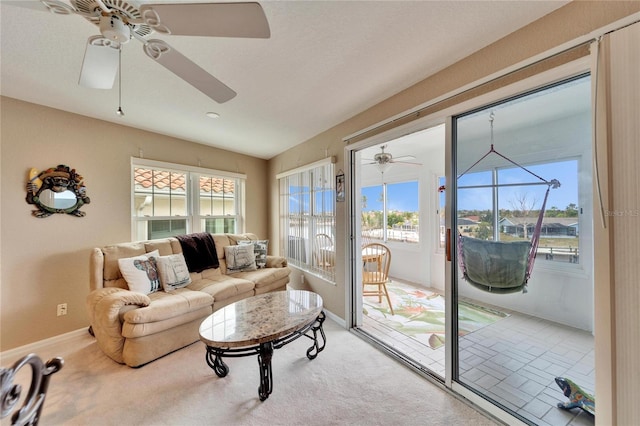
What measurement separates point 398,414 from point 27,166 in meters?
3.97

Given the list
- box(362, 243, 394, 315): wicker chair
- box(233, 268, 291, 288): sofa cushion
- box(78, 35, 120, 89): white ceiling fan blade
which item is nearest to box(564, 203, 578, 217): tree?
box(362, 243, 394, 315): wicker chair

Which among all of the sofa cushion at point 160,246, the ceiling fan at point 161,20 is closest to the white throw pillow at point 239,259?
the sofa cushion at point 160,246

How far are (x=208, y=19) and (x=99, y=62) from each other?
2.74ft

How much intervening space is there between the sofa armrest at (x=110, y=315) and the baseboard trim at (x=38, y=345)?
2.45 ft

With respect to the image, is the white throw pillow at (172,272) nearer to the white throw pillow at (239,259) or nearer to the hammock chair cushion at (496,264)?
the white throw pillow at (239,259)

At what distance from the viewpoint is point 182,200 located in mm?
3740

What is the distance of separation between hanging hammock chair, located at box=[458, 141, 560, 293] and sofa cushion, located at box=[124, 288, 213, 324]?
2448 mm

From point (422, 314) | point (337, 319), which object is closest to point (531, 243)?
point (422, 314)

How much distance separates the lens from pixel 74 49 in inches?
66.2

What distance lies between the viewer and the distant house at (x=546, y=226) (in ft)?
4.94

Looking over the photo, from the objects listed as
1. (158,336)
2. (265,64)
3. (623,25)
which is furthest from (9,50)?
(623,25)

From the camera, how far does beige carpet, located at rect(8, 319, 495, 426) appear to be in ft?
5.33

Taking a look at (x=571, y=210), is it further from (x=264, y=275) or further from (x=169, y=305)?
(x=169, y=305)

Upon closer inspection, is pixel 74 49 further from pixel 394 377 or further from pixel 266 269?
pixel 394 377
